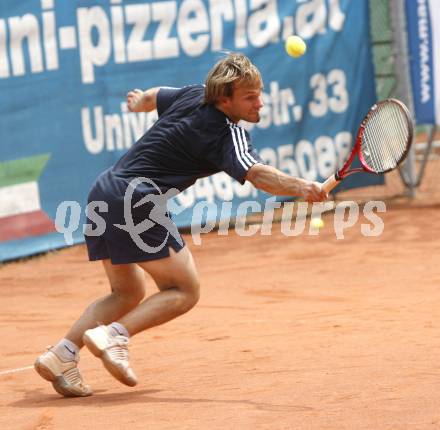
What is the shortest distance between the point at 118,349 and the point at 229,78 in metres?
1.24

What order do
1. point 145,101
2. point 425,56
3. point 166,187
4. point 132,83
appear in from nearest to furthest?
point 166,187 < point 145,101 < point 132,83 < point 425,56

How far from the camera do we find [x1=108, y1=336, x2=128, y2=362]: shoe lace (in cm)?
453

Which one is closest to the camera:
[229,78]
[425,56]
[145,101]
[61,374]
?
[229,78]

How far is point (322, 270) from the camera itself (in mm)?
8016

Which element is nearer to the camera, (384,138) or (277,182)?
(277,182)

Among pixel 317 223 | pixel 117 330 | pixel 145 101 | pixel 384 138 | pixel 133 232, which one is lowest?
pixel 317 223

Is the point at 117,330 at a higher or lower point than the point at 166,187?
lower

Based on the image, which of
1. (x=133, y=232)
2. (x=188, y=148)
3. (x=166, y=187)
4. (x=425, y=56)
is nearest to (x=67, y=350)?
(x=133, y=232)

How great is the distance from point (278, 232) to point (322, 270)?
5.53 ft

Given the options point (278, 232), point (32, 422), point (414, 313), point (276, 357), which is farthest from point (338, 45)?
point (32, 422)

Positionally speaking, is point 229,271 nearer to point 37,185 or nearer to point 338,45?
point 37,185

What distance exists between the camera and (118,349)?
15.0 feet

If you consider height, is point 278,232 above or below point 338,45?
below

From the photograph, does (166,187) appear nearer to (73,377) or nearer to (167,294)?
(167,294)
